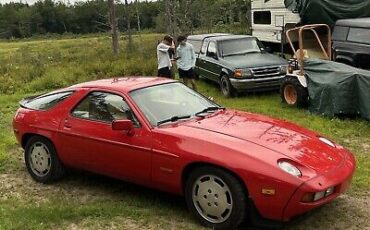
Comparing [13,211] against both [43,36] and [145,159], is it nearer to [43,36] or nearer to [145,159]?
[145,159]

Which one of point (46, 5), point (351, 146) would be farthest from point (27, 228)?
point (46, 5)

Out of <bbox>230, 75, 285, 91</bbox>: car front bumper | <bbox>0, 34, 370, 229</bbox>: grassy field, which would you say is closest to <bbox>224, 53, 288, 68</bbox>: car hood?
<bbox>230, 75, 285, 91</bbox>: car front bumper

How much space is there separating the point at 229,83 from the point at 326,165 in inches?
325

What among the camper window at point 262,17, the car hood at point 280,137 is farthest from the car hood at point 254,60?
the car hood at point 280,137

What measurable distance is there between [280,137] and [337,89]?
509cm

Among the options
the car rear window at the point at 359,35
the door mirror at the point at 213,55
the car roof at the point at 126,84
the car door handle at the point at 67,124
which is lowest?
the door mirror at the point at 213,55

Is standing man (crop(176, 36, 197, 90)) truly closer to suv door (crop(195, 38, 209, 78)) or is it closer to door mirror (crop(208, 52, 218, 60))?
door mirror (crop(208, 52, 218, 60))

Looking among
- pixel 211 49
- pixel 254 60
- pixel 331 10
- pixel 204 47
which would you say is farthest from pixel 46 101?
pixel 331 10

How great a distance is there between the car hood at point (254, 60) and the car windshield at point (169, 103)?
6.85m

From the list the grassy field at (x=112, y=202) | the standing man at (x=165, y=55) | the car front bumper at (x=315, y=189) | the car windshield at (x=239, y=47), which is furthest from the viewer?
the car windshield at (x=239, y=47)

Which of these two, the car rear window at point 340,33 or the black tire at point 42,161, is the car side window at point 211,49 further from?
the black tire at point 42,161

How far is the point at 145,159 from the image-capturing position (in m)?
5.26

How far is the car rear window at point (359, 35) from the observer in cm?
1155

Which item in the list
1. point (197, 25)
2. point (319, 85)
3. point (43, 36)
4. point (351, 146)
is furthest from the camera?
point (43, 36)
